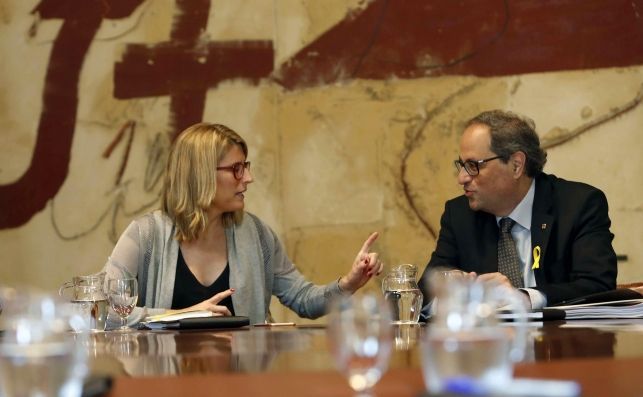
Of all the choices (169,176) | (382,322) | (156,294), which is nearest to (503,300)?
(382,322)

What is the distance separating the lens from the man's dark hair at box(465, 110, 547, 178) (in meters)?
3.95

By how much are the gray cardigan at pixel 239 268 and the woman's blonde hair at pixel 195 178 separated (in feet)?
0.16

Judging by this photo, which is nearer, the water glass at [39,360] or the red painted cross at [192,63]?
the water glass at [39,360]

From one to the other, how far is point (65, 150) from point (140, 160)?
0.38m

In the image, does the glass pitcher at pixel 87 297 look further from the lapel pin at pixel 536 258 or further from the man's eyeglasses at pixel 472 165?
the man's eyeglasses at pixel 472 165

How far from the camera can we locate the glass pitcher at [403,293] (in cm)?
288

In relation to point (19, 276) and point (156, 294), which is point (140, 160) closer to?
point (19, 276)

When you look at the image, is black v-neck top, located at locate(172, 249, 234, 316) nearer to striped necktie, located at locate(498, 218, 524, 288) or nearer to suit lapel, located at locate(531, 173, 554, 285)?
striped necktie, located at locate(498, 218, 524, 288)

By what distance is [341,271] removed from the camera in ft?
16.5

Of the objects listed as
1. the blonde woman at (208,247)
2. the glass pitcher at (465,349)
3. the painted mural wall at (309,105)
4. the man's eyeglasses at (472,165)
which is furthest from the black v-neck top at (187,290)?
the glass pitcher at (465,349)

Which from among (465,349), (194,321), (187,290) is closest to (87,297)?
(194,321)

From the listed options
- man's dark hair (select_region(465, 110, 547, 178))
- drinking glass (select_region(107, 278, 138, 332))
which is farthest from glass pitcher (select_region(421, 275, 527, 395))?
man's dark hair (select_region(465, 110, 547, 178))

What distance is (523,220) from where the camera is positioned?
3805mm

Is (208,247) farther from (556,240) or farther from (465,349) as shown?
(465,349)
